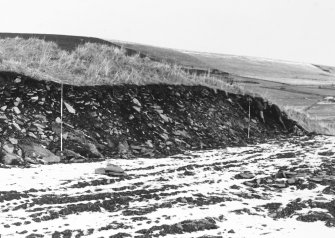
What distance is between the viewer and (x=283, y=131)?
117ft

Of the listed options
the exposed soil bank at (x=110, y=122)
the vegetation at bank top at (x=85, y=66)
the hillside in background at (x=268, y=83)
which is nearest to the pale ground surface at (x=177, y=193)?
the exposed soil bank at (x=110, y=122)

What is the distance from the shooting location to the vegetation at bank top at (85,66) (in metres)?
27.0

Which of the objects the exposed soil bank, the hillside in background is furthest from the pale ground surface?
the hillside in background

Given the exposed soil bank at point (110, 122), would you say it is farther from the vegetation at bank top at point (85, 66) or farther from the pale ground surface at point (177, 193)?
the pale ground surface at point (177, 193)

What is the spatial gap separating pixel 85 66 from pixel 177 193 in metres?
16.1

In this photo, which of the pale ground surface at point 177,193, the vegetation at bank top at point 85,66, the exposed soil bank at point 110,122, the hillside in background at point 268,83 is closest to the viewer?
the pale ground surface at point 177,193

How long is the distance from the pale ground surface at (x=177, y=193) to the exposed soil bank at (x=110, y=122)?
176 cm

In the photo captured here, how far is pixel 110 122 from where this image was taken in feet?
81.5

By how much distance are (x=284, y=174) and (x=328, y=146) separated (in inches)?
398

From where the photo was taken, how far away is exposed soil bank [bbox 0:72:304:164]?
840 inches

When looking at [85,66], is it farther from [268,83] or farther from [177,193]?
[268,83]

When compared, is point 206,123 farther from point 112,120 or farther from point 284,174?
point 284,174

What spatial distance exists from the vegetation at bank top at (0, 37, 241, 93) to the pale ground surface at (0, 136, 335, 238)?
7.53m

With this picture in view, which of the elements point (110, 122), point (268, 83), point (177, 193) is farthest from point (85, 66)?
point (268, 83)
